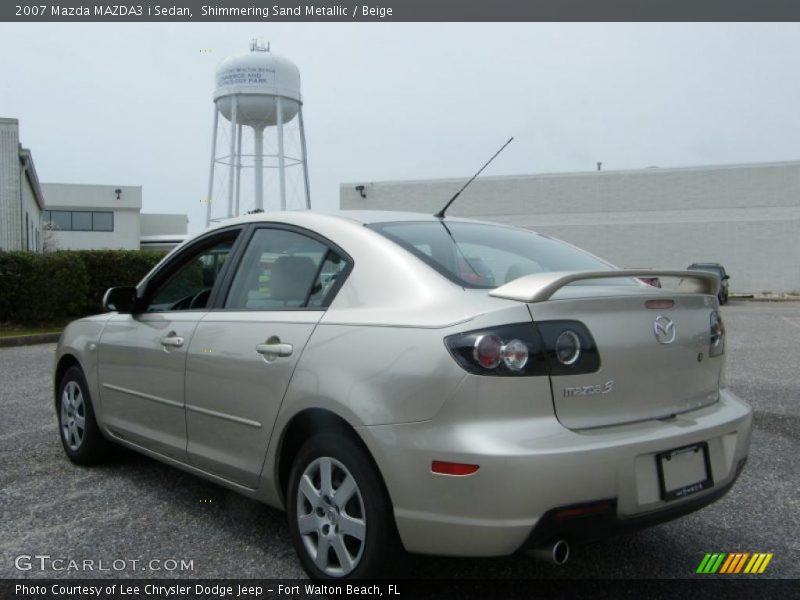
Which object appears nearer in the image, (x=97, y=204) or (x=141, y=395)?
(x=141, y=395)

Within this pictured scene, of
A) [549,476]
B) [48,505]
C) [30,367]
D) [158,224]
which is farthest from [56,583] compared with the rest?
[158,224]

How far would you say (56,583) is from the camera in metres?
3.14

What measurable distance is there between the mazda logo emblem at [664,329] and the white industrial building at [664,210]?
35131 millimetres

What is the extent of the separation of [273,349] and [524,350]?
3.67 feet

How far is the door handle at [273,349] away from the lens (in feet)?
10.1

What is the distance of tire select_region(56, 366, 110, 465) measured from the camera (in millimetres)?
4711

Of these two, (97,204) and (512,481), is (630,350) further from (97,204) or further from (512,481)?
(97,204)

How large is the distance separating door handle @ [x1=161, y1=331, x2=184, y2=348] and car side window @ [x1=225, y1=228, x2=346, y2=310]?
0.33m

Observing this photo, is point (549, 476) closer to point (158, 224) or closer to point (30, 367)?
point (30, 367)

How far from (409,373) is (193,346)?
1.47 meters

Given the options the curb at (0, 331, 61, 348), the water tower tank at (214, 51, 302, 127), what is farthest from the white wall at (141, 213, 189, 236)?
the curb at (0, 331, 61, 348)

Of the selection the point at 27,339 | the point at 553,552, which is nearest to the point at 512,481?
the point at 553,552

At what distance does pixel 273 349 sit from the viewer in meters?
3.13

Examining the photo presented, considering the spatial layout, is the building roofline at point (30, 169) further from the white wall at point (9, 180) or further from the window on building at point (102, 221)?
the window on building at point (102, 221)
